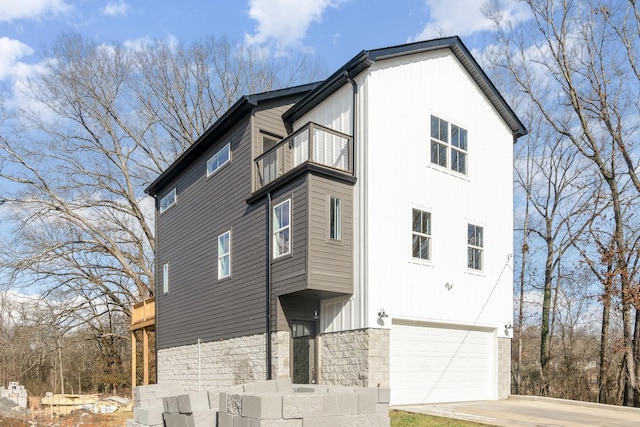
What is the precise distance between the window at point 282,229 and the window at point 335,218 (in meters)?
0.97

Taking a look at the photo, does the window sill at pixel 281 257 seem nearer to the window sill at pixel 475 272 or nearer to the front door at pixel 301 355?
the front door at pixel 301 355

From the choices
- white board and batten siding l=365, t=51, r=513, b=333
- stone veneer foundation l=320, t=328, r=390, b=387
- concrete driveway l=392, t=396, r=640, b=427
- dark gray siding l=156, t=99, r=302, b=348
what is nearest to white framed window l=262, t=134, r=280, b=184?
dark gray siding l=156, t=99, r=302, b=348

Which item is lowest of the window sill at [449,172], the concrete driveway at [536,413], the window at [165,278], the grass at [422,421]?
the concrete driveway at [536,413]

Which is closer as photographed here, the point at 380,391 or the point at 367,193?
the point at 380,391

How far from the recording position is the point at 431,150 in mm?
14562

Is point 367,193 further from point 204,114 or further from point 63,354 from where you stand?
point 63,354

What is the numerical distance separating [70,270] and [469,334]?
22702mm

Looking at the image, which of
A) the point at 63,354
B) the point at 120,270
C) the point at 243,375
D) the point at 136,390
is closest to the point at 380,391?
the point at 136,390

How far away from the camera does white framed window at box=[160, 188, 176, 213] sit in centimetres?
2088

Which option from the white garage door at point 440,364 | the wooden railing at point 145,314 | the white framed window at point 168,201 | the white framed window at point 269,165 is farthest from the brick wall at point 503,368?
the wooden railing at point 145,314

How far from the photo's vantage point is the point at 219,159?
17.2m

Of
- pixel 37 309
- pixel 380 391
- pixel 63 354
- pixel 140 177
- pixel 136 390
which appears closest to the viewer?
pixel 380 391

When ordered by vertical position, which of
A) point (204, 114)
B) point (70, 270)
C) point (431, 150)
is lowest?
point (70, 270)

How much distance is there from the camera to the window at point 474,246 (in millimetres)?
15109
